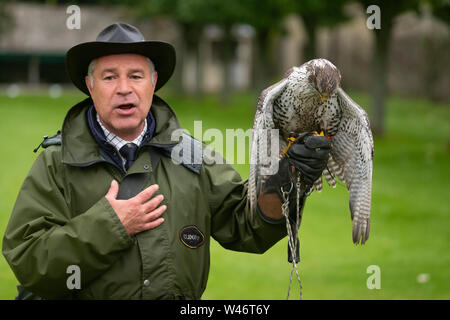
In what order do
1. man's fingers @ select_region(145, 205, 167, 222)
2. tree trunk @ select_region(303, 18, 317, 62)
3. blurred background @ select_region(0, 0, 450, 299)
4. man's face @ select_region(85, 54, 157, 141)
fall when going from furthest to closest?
tree trunk @ select_region(303, 18, 317, 62) < blurred background @ select_region(0, 0, 450, 299) < man's face @ select_region(85, 54, 157, 141) < man's fingers @ select_region(145, 205, 167, 222)

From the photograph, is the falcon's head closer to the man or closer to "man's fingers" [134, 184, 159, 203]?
the man

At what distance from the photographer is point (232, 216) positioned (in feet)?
10.3

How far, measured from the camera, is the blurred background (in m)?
6.81

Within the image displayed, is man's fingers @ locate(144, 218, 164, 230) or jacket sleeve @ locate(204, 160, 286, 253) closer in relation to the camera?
man's fingers @ locate(144, 218, 164, 230)

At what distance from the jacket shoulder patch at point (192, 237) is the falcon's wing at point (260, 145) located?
27 cm

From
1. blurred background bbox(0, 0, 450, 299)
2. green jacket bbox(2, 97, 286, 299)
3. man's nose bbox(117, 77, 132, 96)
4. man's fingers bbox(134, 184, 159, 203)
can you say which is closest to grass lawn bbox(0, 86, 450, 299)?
blurred background bbox(0, 0, 450, 299)

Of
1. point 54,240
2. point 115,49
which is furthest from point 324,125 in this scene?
point 54,240

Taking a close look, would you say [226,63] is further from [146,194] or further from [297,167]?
[146,194]

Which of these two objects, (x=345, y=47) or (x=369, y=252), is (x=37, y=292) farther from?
(x=345, y=47)

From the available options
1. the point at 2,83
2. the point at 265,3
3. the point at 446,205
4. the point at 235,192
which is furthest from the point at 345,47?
the point at 235,192

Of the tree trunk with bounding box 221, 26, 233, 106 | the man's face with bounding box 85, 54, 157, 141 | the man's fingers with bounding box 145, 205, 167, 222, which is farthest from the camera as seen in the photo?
the tree trunk with bounding box 221, 26, 233, 106

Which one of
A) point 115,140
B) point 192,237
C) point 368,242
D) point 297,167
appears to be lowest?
point 368,242

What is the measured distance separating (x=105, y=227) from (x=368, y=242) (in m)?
5.74

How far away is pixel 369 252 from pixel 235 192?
4766mm
